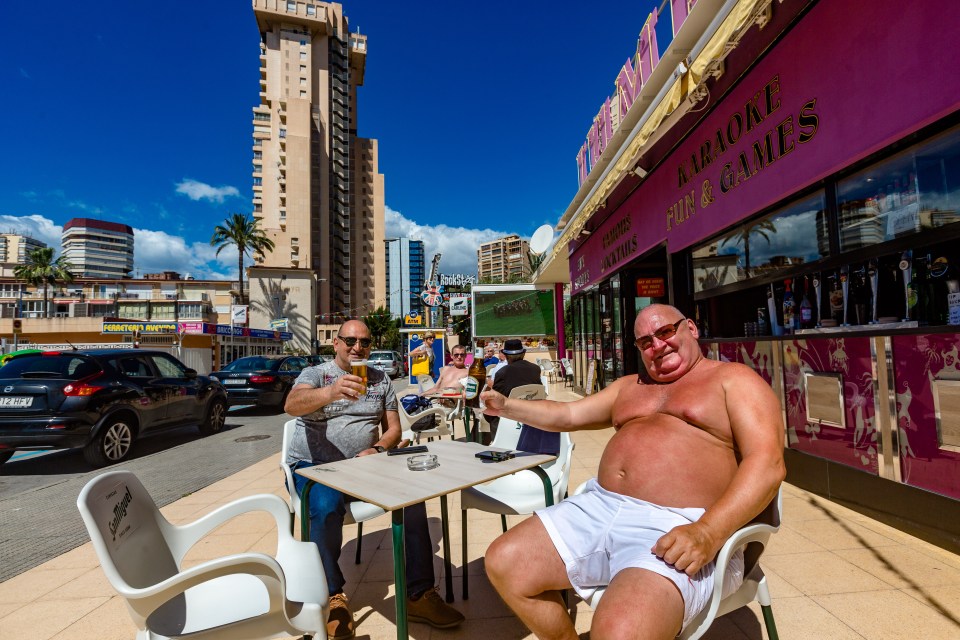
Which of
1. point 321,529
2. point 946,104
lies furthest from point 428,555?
point 946,104

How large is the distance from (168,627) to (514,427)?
216cm

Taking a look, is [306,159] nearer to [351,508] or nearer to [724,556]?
[351,508]

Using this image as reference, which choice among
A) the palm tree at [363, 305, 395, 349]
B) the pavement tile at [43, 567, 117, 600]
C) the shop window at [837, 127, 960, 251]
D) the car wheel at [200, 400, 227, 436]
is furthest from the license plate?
the palm tree at [363, 305, 395, 349]

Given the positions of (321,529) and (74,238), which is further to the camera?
(74,238)

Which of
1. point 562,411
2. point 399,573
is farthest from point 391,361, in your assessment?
point 399,573

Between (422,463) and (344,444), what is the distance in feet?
2.79

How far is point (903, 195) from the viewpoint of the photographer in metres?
3.30

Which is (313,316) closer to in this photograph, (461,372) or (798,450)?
(461,372)

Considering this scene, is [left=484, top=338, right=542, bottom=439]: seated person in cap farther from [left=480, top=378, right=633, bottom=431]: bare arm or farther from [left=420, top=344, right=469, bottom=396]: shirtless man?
[left=480, top=378, right=633, bottom=431]: bare arm

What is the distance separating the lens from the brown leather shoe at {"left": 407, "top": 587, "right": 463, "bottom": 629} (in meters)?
2.22

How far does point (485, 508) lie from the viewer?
258 cm

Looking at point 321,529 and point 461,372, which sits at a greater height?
point 461,372

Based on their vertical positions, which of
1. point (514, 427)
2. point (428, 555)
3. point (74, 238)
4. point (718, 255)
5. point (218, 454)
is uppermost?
point (74, 238)

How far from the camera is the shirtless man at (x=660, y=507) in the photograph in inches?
55.4
